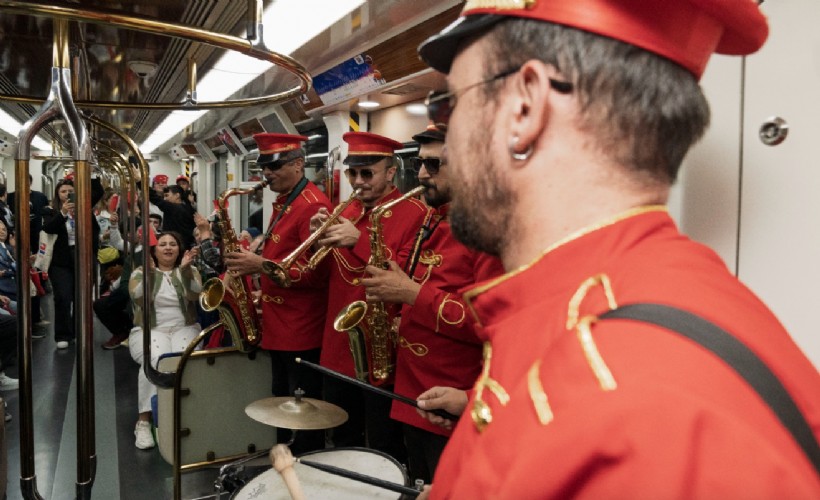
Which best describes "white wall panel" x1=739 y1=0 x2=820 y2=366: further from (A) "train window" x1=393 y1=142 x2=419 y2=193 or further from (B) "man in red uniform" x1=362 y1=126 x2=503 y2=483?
(A) "train window" x1=393 y1=142 x2=419 y2=193

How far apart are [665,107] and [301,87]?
0.94 m

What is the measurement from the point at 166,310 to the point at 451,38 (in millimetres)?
4764

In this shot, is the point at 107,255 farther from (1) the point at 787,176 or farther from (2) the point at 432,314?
(1) the point at 787,176

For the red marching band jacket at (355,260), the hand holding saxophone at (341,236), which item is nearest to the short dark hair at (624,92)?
the red marching band jacket at (355,260)

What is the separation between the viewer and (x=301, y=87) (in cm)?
152

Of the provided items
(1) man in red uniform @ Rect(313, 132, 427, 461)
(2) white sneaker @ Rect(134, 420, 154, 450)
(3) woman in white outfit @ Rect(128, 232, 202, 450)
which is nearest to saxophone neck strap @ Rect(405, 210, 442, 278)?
(1) man in red uniform @ Rect(313, 132, 427, 461)

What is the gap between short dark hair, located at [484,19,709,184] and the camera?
2.74 ft

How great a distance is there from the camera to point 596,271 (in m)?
0.78

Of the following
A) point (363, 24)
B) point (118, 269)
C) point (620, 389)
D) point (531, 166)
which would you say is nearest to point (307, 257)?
point (363, 24)

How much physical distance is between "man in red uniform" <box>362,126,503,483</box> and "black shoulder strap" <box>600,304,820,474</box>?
6.19 feet

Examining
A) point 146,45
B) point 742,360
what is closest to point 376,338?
point 146,45

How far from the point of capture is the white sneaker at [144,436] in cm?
462

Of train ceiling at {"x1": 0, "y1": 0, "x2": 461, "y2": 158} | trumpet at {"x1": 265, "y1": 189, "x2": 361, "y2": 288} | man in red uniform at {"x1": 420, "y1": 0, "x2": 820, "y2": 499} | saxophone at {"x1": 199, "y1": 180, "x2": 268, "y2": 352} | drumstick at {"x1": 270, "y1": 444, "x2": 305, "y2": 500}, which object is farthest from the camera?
saxophone at {"x1": 199, "y1": 180, "x2": 268, "y2": 352}

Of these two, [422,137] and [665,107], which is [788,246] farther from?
[422,137]
